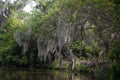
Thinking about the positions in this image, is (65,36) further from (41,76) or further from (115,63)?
(115,63)

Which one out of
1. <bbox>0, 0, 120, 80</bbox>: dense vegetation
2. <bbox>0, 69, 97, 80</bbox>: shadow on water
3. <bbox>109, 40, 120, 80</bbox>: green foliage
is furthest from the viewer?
<bbox>0, 69, 97, 80</bbox>: shadow on water

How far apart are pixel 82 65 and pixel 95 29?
414 inches

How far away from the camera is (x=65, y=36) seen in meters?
24.2

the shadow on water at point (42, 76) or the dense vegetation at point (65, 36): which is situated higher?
the dense vegetation at point (65, 36)

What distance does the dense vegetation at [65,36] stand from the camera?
1623 centimetres

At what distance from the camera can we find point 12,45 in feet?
119

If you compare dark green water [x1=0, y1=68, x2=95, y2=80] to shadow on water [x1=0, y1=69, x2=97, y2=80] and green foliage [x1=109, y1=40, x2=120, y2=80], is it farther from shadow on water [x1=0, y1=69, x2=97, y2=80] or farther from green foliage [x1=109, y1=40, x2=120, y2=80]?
green foliage [x1=109, y1=40, x2=120, y2=80]

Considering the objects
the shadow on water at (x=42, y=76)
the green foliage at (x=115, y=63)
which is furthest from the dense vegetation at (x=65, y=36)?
the shadow on water at (x=42, y=76)

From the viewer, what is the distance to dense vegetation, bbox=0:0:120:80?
16234 mm

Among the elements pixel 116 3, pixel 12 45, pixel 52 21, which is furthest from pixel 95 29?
pixel 12 45

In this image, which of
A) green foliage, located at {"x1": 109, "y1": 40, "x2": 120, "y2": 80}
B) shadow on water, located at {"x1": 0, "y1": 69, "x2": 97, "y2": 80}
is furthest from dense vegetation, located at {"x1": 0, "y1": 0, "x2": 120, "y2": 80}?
shadow on water, located at {"x1": 0, "y1": 69, "x2": 97, "y2": 80}

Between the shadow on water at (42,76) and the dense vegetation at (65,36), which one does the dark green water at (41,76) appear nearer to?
the shadow on water at (42,76)

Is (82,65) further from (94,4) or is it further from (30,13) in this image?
(94,4)

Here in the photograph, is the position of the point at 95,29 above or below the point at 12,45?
above
